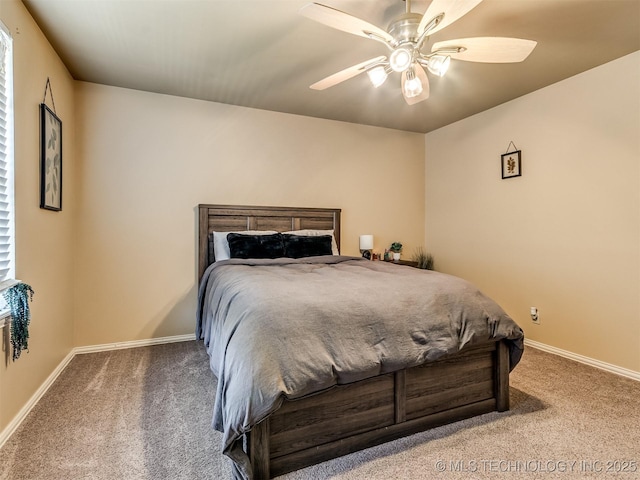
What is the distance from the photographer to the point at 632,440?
178cm

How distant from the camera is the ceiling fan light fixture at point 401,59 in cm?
191

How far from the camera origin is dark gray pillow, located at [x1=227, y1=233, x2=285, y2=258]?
3154 millimetres

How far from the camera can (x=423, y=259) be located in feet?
15.1

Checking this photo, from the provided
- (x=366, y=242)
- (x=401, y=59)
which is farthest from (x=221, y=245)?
(x=401, y=59)

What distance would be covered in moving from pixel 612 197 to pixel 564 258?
64 cm

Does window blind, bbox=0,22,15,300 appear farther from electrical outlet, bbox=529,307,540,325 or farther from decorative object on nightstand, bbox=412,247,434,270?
electrical outlet, bbox=529,307,540,325

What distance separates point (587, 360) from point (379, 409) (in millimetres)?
2301

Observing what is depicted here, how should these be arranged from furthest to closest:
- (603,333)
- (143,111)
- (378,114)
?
(378,114)
(143,111)
(603,333)

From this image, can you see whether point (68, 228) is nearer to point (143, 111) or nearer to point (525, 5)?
point (143, 111)

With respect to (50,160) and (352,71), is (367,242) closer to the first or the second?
(352,71)

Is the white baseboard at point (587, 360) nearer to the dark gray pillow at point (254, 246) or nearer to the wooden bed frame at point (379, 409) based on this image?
the wooden bed frame at point (379, 409)

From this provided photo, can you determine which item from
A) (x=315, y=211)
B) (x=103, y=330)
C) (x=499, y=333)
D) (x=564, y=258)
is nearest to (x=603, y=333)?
(x=564, y=258)

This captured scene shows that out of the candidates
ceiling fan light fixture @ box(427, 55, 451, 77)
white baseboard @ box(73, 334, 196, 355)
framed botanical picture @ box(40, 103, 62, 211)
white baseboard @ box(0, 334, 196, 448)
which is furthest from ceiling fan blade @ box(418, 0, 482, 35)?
white baseboard @ box(73, 334, 196, 355)

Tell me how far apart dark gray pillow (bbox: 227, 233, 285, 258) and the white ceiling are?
4.73ft
